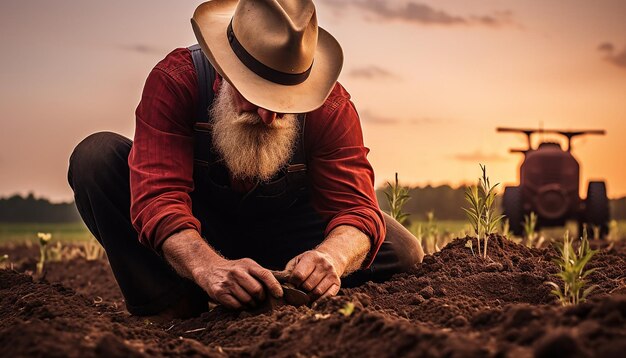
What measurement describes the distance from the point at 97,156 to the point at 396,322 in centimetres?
213

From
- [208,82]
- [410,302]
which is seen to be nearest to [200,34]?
[208,82]

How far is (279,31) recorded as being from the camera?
325 cm

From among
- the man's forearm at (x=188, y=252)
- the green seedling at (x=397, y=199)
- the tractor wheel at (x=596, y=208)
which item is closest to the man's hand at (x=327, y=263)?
the man's forearm at (x=188, y=252)

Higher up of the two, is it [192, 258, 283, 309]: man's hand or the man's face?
the man's face

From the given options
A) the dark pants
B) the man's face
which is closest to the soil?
A: the dark pants

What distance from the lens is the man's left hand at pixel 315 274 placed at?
10.1ft

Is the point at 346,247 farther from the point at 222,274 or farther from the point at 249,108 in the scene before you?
the point at 249,108

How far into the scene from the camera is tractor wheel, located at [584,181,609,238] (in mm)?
10008

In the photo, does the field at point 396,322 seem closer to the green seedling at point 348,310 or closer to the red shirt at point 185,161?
the green seedling at point 348,310

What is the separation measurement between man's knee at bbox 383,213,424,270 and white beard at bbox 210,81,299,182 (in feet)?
2.76

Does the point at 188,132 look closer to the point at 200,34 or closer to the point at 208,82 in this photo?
the point at 208,82

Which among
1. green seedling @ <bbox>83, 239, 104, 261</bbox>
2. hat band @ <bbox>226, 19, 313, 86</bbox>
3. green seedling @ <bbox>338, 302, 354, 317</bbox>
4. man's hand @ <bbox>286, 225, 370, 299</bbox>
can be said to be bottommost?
green seedling @ <bbox>83, 239, 104, 261</bbox>

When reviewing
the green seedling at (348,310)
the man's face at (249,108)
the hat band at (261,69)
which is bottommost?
the green seedling at (348,310)

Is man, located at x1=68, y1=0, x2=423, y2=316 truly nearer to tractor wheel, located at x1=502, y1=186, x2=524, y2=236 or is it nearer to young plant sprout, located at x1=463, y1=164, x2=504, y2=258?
young plant sprout, located at x1=463, y1=164, x2=504, y2=258
